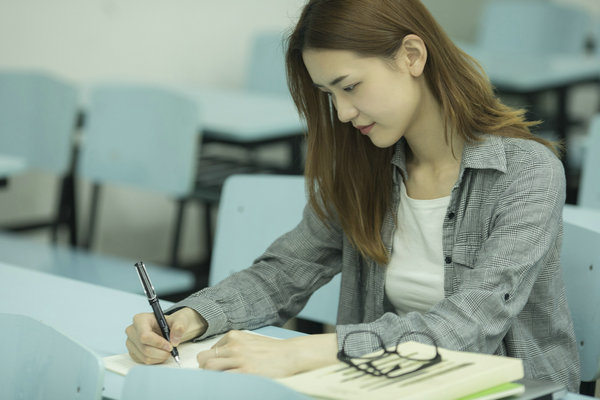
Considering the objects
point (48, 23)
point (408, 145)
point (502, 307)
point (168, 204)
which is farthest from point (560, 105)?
point (502, 307)

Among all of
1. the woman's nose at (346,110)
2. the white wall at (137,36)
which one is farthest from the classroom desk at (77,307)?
the white wall at (137,36)

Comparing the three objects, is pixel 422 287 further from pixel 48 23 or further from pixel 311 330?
pixel 48 23

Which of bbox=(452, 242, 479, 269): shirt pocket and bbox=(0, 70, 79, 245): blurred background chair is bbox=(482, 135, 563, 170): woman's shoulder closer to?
bbox=(452, 242, 479, 269): shirt pocket

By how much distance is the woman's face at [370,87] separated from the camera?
1.30 meters

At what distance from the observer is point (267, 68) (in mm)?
3918

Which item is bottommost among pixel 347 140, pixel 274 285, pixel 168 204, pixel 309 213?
pixel 168 204

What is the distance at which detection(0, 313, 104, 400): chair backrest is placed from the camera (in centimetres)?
92

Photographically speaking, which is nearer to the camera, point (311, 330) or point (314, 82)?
point (314, 82)

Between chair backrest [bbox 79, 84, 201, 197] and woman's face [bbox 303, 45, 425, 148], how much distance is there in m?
1.26

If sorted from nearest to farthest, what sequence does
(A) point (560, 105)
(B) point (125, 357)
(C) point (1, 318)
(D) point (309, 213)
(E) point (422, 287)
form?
(C) point (1, 318)
(B) point (125, 357)
(E) point (422, 287)
(D) point (309, 213)
(A) point (560, 105)

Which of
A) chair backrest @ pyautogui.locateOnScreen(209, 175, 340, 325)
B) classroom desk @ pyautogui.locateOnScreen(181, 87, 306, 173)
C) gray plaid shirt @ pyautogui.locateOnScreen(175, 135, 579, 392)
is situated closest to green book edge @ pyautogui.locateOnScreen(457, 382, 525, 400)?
gray plaid shirt @ pyautogui.locateOnScreen(175, 135, 579, 392)

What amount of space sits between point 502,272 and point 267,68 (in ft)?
9.26

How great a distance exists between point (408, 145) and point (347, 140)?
110 mm

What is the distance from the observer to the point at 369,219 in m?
Answer: 1.50
